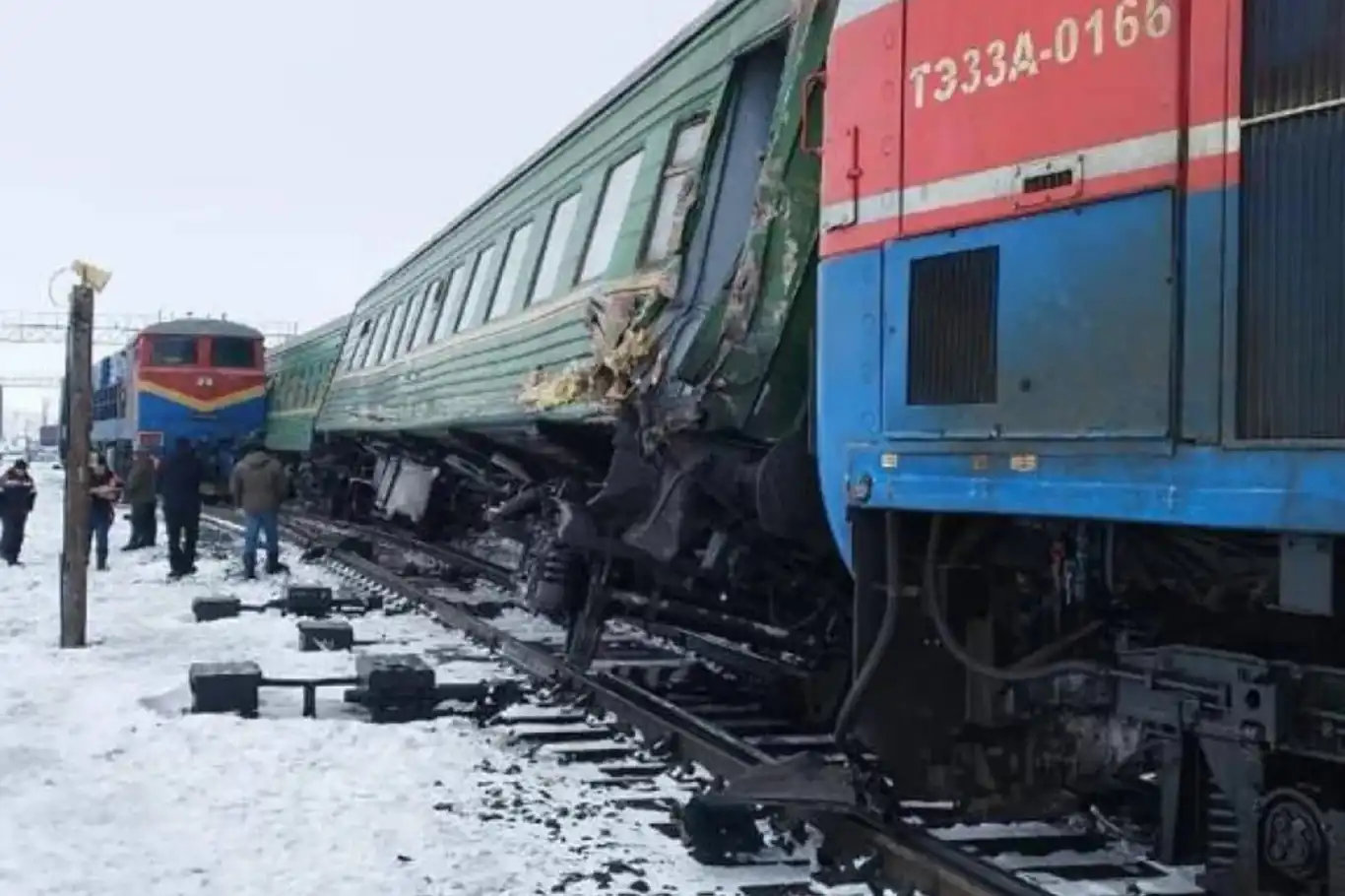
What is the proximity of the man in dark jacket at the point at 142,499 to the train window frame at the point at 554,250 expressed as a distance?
11.1m

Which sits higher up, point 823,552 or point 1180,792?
point 823,552

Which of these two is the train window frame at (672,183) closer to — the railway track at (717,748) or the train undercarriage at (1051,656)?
the train undercarriage at (1051,656)

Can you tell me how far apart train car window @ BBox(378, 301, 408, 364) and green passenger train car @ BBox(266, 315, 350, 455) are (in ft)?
17.6

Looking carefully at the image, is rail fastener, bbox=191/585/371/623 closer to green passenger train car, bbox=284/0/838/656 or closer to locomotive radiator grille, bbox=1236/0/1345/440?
green passenger train car, bbox=284/0/838/656

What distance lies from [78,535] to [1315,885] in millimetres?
9869

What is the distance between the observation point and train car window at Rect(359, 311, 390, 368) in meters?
19.0

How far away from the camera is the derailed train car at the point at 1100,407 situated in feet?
12.5

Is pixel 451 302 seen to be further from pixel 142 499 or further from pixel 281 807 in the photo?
pixel 142 499

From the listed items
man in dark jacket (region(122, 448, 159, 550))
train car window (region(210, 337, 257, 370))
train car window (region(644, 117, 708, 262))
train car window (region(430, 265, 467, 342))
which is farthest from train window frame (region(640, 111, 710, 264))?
train car window (region(210, 337, 257, 370))

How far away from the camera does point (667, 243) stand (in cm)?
763

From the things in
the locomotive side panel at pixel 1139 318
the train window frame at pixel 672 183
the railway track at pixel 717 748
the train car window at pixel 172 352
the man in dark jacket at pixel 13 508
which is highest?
the train car window at pixel 172 352

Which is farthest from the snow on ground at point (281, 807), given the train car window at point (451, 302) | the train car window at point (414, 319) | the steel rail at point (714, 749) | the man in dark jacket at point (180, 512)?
the man in dark jacket at point (180, 512)

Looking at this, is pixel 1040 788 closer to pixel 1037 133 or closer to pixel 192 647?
pixel 1037 133

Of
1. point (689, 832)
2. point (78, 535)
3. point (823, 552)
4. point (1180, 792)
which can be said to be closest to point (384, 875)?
point (689, 832)
